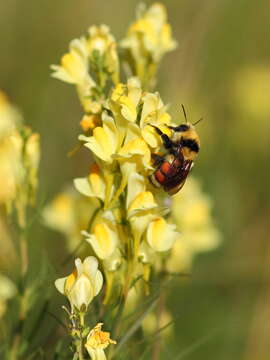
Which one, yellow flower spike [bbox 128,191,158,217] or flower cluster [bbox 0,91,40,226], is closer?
yellow flower spike [bbox 128,191,158,217]

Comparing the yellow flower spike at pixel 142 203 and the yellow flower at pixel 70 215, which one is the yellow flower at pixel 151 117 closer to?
the yellow flower spike at pixel 142 203

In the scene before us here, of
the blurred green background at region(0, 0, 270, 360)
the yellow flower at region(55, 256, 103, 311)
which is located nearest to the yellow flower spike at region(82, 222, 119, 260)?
the yellow flower at region(55, 256, 103, 311)

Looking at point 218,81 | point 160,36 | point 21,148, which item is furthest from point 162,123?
point 218,81

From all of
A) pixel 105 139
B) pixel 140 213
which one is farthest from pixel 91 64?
pixel 140 213

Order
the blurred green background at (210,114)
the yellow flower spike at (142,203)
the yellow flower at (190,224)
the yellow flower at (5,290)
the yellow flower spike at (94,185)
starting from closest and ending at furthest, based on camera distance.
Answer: the yellow flower spike at (142,203)
the yellow flower spike at (94,185)
the yellow flower at (5,290)
the yellow flower at (190,224)
the blurred green background at (210,114)

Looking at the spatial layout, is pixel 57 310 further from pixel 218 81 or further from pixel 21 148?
pixel 218 81

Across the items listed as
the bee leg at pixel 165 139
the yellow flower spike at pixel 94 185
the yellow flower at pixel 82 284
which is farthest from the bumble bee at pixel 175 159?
the yellow flower at pixel 82 284

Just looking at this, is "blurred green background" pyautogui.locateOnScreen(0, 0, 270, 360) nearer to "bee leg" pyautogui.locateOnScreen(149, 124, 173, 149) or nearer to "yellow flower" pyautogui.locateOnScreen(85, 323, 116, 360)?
"bee leg" pyautogui.locateOnScreen(149, 124, 173, 149)
